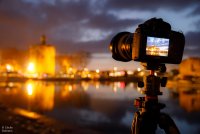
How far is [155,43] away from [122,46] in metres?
0.47

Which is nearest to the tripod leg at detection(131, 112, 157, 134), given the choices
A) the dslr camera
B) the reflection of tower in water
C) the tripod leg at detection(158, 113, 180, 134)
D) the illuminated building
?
the tripod leg at detection(158, 113, 180, 134)

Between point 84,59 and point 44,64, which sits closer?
point 44,64

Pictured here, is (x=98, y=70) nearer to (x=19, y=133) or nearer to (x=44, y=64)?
(x=44, y=64)

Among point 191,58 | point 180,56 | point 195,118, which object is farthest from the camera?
point 191,58

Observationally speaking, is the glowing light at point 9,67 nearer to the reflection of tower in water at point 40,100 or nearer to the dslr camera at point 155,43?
the reflection of tower in water at point 40,100

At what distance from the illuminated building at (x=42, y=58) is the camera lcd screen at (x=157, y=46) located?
6314cm

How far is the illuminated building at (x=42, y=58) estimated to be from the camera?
6575cm

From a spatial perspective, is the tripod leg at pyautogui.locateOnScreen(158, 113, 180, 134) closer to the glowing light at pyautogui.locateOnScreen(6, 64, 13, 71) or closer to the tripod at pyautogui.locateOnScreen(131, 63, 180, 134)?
the tripod at pyautogui.locateOnScreen(131, 63, 180, 134)

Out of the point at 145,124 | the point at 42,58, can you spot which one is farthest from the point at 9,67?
the point at 145,124

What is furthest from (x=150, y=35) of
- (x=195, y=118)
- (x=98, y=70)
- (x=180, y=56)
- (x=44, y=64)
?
(x=98, y=70)

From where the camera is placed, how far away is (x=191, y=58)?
56812 millimetres

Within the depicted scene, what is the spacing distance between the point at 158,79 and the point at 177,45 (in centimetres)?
42

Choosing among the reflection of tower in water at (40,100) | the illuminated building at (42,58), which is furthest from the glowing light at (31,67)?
the reflection of tower in water at (40,100)

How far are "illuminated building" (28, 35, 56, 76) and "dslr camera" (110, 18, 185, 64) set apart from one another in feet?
207
